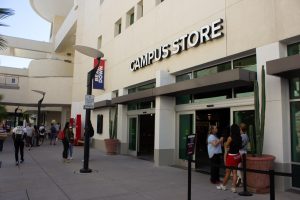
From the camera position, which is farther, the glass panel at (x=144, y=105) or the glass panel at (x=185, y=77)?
the glass panel at (x=144, y=105)

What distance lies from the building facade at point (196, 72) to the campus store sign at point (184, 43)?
0.12ft

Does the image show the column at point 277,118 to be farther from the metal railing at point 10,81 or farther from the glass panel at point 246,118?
the metal railing at point 10,81

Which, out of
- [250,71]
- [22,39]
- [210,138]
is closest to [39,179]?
[210,138]

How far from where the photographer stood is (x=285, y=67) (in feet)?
24.6

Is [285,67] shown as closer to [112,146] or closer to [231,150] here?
[231,150]

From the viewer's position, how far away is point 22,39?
45031 millimetres

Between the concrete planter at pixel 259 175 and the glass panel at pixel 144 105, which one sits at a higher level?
the glass panel at pixel 144 105

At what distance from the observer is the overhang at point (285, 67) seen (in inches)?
287

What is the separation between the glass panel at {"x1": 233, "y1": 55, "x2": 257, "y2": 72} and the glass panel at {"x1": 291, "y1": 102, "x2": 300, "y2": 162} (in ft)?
5.64

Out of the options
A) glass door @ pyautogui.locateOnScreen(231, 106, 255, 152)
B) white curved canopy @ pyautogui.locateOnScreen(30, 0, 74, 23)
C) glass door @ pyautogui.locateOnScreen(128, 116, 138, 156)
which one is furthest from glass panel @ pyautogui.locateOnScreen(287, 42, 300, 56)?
white curved canopy @ pyautogui.locateOnScreen(30, 0, 74, 23)

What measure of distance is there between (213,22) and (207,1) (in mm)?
1009

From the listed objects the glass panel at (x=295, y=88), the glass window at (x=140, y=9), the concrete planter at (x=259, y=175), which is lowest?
the concrete planter at (x=259, y=175)

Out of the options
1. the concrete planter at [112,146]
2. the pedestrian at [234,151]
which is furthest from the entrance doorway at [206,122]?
the concrete planter at [112,146]

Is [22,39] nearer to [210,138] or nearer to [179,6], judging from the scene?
[179,6]
